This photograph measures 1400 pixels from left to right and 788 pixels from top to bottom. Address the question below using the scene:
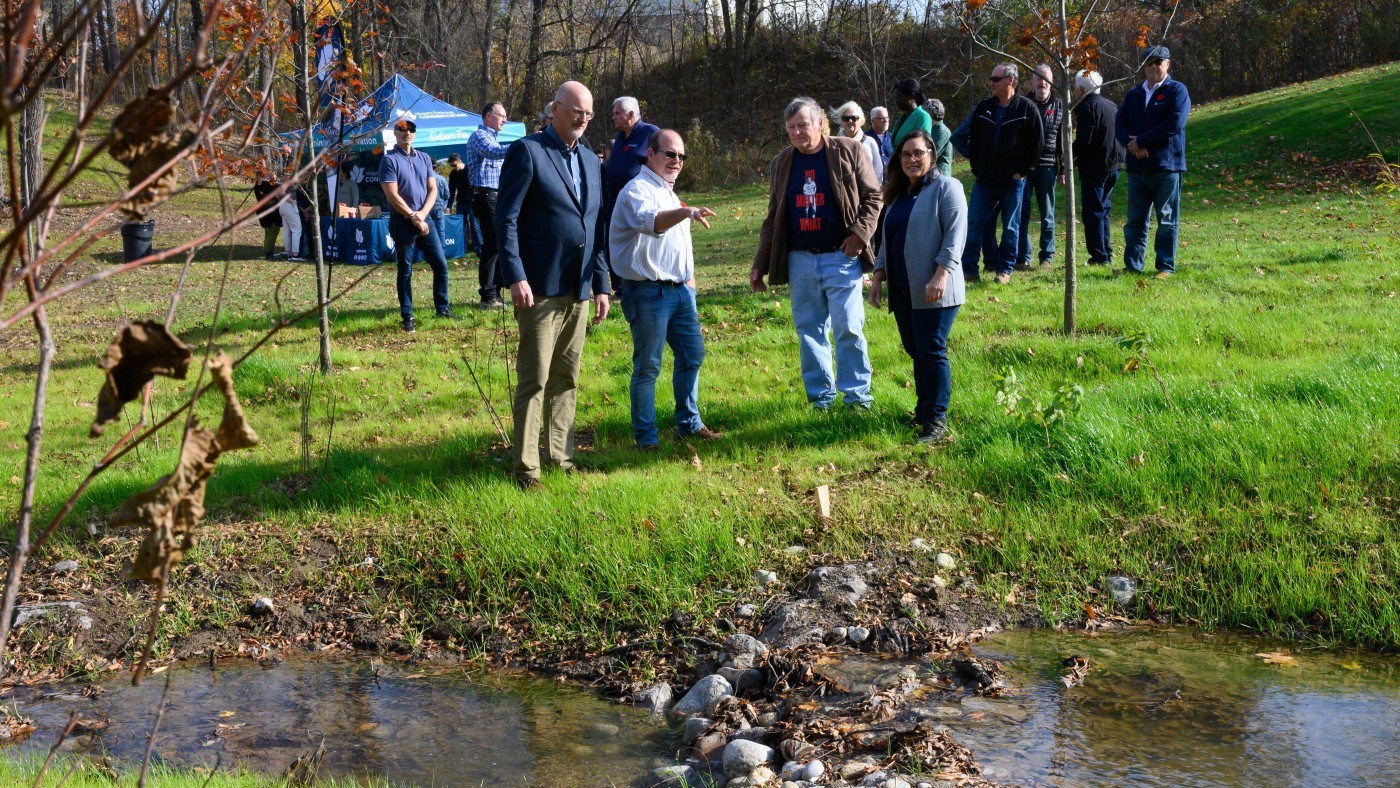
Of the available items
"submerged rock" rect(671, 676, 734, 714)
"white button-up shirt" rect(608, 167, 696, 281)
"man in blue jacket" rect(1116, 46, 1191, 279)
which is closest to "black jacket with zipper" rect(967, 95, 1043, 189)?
"man in blue jacket" rect(1116, 46, 1191, 279)

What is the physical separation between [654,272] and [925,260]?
5.45ft

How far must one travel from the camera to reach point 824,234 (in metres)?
7.34

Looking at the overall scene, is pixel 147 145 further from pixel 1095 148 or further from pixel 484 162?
pixel 1095 148

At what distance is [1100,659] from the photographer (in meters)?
5.16

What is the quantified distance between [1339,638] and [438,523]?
4.75 m

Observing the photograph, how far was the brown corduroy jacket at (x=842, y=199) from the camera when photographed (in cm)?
728

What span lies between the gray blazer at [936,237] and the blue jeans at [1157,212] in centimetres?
484

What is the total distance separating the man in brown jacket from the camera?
7.29 meters

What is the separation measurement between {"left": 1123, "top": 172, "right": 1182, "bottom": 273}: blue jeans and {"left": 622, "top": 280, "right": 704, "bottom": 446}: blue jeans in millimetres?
5687

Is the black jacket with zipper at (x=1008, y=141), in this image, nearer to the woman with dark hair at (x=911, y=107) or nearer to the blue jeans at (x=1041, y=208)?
the blue jeans at (x=1041, y=208)

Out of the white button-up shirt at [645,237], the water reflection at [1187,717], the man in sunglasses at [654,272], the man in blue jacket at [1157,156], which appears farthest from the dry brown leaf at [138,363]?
the man in blue jacket at [1157,156]

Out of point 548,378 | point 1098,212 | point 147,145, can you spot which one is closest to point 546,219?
point 548,378

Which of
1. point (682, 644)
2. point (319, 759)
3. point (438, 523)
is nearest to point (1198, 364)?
point (682, 644)

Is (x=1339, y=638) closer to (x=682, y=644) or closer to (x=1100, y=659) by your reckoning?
(x=1100, y=659)
